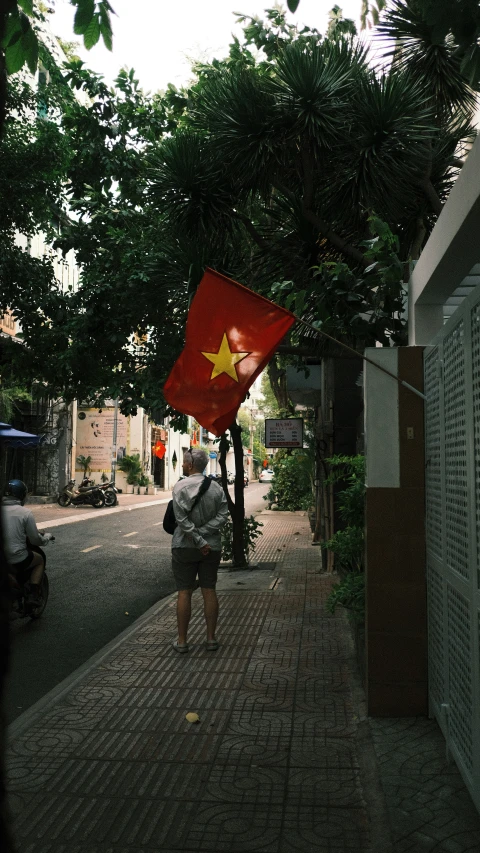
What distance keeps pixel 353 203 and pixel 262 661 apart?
4734mm

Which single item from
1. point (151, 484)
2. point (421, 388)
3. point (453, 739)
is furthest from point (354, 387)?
point (151, 484)

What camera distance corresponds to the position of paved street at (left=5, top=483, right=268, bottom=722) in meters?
6.55

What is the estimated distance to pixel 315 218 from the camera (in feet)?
26.9

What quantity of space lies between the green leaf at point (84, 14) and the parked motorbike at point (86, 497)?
26125 millimetres

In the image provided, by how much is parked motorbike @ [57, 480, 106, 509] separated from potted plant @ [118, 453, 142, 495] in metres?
10.1

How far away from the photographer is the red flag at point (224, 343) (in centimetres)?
498

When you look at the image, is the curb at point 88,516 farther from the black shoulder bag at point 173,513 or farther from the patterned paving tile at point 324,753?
the patterned paving tile at point 324,753

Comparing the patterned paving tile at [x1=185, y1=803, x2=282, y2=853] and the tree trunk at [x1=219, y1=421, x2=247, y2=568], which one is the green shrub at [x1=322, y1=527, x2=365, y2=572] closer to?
the patterned paving tile at [x1=185, y1=803, x2=282, y2=853]

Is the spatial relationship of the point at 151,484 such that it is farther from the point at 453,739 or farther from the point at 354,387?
the point at 453,739

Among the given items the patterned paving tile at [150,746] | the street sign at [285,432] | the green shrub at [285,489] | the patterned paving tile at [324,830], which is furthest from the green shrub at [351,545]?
the green shrub at [285,489]

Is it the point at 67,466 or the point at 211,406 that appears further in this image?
the point at 67,466

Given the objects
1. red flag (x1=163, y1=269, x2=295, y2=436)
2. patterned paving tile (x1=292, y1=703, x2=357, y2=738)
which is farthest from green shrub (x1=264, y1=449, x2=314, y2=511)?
red flag (x1=163, y1=269, x2=295, y2=436)

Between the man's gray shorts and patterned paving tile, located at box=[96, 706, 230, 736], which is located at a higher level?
the man's gray shorts

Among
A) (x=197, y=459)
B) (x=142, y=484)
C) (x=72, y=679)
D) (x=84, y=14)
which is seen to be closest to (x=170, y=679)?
(x=72, y=679)
